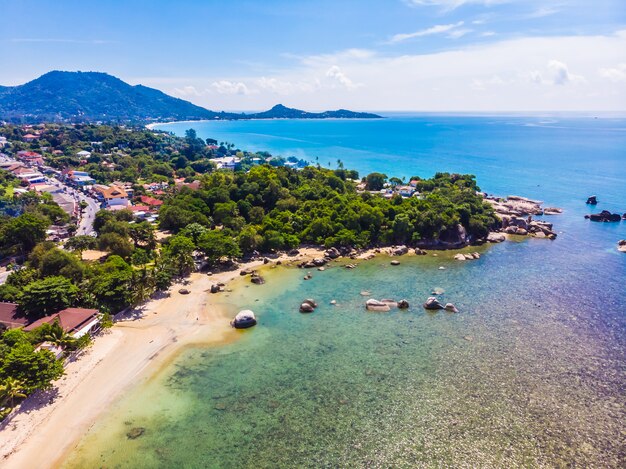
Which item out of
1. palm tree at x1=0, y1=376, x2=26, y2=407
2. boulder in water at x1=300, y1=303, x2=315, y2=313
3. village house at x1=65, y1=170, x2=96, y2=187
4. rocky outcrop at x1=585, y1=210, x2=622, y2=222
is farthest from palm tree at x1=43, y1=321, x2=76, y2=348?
rocky outcrop at x1=585, y1=210, x2=622, y2=222

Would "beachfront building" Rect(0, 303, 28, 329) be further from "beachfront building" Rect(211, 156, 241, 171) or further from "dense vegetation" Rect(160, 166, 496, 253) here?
"beachfront building" Rect(211, 156, 241, 171)

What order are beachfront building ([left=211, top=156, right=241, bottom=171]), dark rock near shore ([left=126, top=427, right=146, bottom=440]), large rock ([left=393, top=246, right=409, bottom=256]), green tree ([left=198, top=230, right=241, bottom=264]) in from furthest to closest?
beachfront building ([left=211, top=156, right=241, bottom=171]), large rock ([left=393, top=246, right=409, bottom=256]), green tree ([left=198, top=230, right=241, bottom=264]), dark rock near shore ([left=126, top=427, right=146, bottom=440])

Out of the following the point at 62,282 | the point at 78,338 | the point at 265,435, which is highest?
the point at 62,282

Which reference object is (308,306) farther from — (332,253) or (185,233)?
(185,233)

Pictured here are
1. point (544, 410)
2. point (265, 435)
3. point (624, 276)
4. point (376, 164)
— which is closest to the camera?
point (265, 435)

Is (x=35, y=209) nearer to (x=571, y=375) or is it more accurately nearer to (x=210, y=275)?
(x=210, y=275)

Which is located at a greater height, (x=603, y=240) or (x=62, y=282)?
(x=62, y=282)

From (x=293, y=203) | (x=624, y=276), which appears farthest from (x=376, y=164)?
(x=624, y=276)

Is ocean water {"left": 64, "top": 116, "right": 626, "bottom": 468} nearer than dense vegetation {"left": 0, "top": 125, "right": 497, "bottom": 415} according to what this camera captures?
Yes
